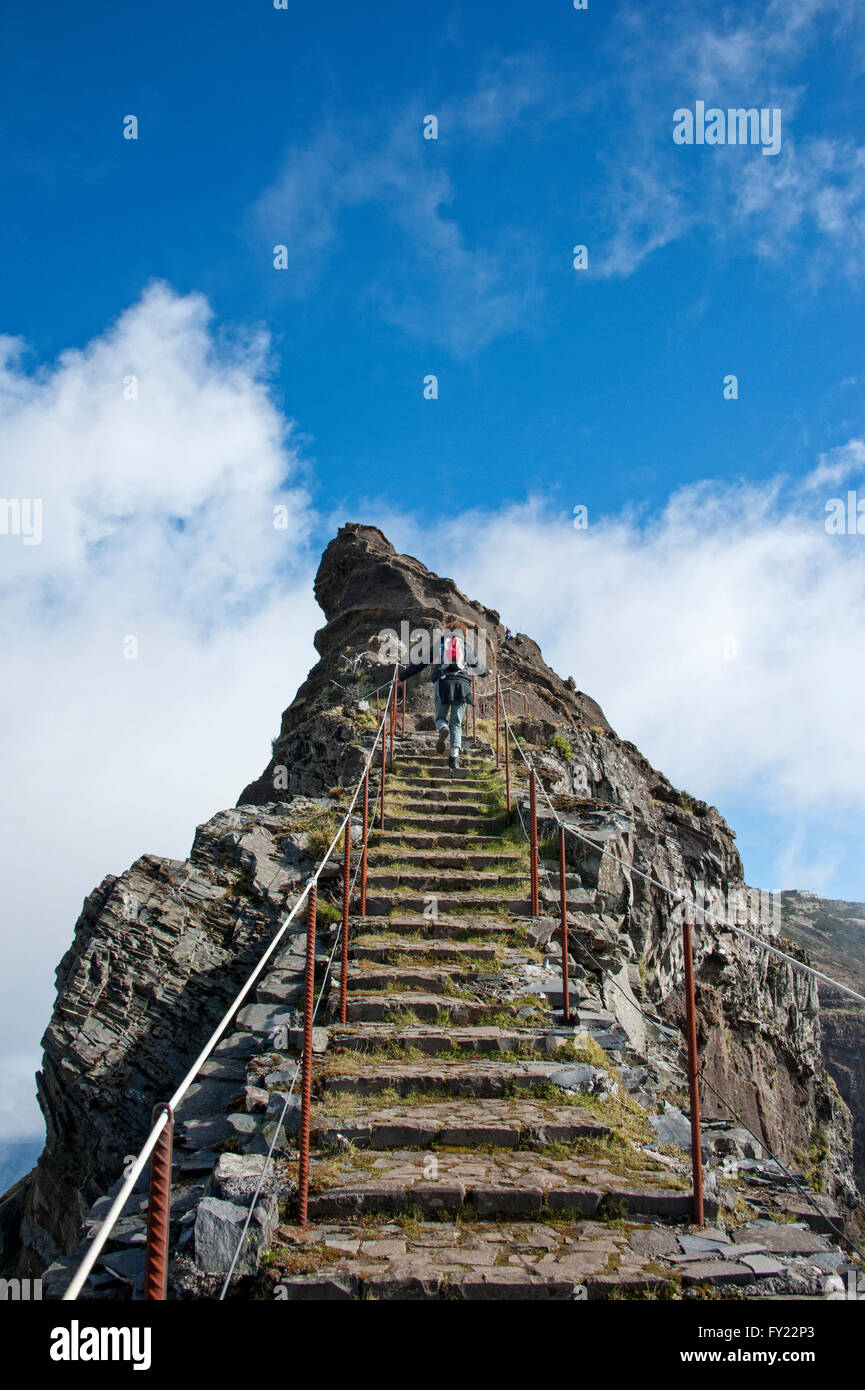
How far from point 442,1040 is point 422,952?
1481 mm

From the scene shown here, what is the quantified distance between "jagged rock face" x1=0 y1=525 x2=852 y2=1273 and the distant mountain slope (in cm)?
1087

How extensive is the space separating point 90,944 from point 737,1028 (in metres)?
13.0

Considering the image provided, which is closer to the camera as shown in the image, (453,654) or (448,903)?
(448,903)

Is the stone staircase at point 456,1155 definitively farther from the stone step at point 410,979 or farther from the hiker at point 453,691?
the hiker at point 453,691

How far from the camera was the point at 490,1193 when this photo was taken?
214 inches

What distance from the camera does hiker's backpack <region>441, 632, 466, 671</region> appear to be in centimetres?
1588

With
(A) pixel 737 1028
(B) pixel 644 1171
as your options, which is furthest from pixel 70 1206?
(A) pixel 737 1028

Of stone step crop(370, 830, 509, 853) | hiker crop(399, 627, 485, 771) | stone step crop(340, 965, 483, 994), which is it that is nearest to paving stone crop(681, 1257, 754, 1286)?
stone step crop(340, 965, 483, 994)

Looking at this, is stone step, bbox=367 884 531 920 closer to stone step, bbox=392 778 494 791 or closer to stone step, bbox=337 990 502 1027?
stone step, bbox=337 990 502 1027

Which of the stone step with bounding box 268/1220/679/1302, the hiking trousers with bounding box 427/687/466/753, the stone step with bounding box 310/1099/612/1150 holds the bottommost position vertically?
the stone step with bounding box 268/1220/679/1302

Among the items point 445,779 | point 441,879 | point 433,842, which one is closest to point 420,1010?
point 441,879

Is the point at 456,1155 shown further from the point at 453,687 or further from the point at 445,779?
the point at 453,687

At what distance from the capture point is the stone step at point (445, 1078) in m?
6.91
